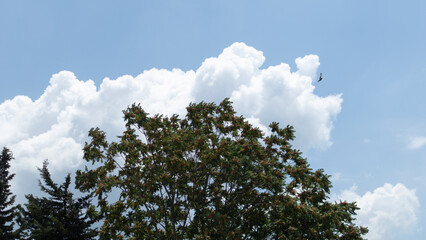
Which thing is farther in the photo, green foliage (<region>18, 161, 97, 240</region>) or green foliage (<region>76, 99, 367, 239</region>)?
green foliage (<region>18, 161, 97, 240</region>)

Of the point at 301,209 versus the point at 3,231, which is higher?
the point at 3,231

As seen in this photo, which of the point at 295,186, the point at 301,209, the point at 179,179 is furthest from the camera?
the point at 179,179

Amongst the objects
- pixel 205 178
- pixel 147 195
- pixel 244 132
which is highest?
pixel 244 132

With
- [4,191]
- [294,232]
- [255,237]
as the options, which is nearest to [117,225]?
[255,237]

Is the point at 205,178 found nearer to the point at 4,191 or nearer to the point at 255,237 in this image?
the point at 255,237

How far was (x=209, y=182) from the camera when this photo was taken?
20.0 m

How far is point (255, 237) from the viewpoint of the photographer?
1934 cm

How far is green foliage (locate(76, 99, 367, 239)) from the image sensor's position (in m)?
16.9

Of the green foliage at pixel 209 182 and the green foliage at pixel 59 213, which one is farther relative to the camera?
→ the green foliage at pixel 59 213

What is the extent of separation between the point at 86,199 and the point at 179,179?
1031cm

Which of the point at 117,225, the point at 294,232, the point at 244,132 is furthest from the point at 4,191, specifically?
the point at 294,232

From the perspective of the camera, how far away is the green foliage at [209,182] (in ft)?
55.5

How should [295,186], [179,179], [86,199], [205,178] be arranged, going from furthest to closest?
[86,199] < [205,178] < [179,179] < [295,186]

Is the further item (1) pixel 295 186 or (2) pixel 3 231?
(2) pixel 3 231
